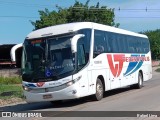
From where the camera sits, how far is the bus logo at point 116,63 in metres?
20.5

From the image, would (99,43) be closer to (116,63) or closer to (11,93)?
(116,63)

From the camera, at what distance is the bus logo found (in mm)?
20528

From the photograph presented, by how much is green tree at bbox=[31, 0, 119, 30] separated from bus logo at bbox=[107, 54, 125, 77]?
36.6m

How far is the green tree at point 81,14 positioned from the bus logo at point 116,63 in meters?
36.6

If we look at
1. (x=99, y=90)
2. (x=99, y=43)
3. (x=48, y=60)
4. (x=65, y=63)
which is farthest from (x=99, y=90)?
(x=48, y=60)

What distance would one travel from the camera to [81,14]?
2366 inches

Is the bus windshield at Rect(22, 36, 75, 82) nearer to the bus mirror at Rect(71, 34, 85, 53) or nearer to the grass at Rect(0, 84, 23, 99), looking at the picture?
the bus mirror at Rect(71, 34, 85, 53)

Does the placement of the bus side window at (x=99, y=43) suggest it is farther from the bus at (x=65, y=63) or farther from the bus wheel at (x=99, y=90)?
the bus wheel at (x=99, y=90)

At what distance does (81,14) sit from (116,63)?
39.3 metres

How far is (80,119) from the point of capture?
1295cm

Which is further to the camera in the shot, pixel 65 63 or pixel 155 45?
pixel 155 45

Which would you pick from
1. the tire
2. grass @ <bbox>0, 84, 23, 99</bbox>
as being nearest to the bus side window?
the tire

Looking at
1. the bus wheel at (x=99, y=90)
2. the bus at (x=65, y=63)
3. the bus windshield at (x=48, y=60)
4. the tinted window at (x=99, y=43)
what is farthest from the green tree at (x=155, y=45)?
the bus windshield at (x=48, y=60)

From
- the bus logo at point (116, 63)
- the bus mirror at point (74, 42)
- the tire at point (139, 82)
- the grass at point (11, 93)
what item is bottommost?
the grass at point (11, 93)
